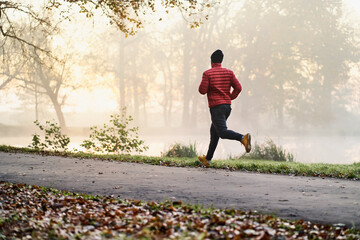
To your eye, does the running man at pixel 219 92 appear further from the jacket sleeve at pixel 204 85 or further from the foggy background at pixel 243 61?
the foggy background at pixel 243 61

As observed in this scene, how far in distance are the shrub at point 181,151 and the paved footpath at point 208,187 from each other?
489cm

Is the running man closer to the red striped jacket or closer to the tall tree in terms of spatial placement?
the red striped jacket

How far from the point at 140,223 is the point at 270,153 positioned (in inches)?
469

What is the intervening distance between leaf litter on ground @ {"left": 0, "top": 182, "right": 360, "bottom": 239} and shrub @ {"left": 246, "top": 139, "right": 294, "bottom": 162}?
1057 cm

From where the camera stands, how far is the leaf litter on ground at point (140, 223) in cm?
489

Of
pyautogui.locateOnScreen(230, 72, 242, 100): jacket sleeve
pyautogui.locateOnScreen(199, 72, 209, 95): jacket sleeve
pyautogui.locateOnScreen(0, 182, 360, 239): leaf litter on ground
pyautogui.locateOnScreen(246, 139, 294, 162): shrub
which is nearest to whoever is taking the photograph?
pyautogui.locateOnScreen(0, 182, 360, 239): leaf litter on ground

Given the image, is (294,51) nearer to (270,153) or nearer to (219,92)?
(270,153)

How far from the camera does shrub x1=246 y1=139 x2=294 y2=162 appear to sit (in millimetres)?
16484

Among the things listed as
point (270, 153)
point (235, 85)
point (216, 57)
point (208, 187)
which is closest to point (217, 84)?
point (235, 85)

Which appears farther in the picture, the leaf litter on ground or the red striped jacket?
the red striped jacket

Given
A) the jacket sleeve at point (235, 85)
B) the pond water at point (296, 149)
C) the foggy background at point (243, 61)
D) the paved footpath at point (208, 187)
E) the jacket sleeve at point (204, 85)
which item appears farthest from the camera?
the foggy background at point (243, 61)

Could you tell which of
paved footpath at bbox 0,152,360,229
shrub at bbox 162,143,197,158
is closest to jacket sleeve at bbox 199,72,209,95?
paved footpath at bbox 0,152,360,229

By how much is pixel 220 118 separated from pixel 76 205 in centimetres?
451

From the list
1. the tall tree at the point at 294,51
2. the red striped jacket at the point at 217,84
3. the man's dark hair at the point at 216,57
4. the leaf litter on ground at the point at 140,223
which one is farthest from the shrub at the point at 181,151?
the tall tree at the point at 294,51
